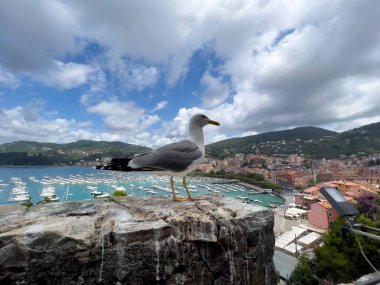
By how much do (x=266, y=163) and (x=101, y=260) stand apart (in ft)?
392

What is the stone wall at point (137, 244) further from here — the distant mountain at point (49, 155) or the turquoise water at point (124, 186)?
the distant mountain at point (49, 155)

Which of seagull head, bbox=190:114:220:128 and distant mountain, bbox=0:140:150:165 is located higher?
distant mountain, bbox=0:140:150:165

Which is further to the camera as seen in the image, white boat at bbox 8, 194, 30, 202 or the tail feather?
white boat at bbox 8, 194, 30, 202

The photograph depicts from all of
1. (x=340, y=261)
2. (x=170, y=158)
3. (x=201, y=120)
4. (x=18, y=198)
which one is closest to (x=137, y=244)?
(x=170, y=158)

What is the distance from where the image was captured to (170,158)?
13.1 ft

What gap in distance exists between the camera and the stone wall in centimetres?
264

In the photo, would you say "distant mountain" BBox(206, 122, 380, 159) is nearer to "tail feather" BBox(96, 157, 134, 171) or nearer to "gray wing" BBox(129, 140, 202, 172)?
"gray wing" BBox(129, 140, 202, 172)

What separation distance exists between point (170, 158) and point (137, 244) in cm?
150

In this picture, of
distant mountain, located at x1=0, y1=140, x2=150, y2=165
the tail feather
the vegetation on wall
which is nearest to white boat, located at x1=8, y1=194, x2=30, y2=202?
the vegetation on wall

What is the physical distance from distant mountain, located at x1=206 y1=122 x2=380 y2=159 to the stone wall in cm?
14105

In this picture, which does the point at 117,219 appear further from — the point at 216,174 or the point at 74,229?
the point at 216,174

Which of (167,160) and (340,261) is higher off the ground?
(167,160)

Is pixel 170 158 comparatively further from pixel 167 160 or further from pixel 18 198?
pixel 18 198

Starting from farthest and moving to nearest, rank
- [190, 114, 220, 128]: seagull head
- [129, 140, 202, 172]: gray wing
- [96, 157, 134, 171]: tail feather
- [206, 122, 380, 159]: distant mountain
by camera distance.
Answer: [206, 122, 380, 159]: distant mountain → [190, 114, 220, 128]: seagull head → [129, 140, 202, 172]: gray wing → [96, 157, 134, 171]: tail feather
